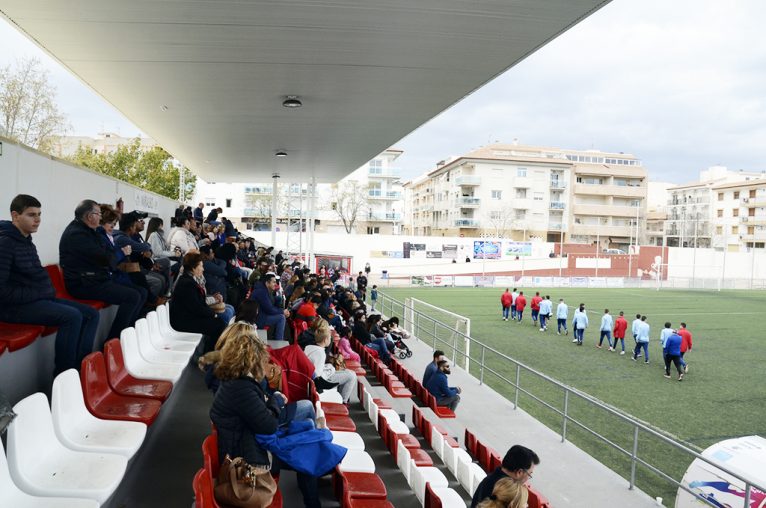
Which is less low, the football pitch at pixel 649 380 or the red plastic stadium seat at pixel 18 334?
the red plastic stadium seat at pixel 18 334

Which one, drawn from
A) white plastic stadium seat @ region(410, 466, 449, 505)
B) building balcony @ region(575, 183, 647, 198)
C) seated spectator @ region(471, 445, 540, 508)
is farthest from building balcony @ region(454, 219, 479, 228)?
seated spectator @ region(471, 445, 540, 508)

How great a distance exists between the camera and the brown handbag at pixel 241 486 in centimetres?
285

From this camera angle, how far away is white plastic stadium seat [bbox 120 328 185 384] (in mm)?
4207

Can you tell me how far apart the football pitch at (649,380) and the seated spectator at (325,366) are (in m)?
5.03

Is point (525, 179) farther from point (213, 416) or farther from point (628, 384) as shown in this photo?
point (213, 416)

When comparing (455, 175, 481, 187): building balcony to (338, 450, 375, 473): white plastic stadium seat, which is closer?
(338, 450, 375, 473): white plastic stadium seat

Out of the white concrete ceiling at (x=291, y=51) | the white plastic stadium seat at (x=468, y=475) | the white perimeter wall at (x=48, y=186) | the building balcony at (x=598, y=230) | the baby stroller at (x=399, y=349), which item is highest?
the building balcony at (x=598, y=230)

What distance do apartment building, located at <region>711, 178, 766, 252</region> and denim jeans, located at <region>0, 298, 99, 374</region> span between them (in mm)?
84147

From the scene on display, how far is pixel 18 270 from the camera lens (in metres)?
3.30

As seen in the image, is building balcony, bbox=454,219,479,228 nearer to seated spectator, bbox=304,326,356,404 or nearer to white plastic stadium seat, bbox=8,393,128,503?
seated spectator, bbox=304,326,356,404

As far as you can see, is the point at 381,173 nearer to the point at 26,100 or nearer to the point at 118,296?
the point at 26,100

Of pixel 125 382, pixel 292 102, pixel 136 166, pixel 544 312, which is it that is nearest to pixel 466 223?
pixel 136 166

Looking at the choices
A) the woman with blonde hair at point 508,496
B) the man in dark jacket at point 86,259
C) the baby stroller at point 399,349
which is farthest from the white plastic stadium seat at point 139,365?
the baby stroller at point 399,349

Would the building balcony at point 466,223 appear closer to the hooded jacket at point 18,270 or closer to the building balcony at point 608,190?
the building balcony at point 608,190
